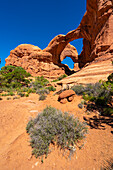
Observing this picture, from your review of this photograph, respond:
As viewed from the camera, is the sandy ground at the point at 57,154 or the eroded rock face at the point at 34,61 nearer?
the sandy ground at the point at 57,154

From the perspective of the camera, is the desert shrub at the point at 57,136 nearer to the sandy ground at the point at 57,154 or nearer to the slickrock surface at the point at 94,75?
the sandy ground at the point at 57,154

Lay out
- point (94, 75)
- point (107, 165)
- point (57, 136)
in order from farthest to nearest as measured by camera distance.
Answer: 1. point (94, 75)
2. point (57, 136)
3. point (107, 165)

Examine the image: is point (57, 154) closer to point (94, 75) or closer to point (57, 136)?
point (57, 136)

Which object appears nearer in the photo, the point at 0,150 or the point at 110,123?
the point at 0,150

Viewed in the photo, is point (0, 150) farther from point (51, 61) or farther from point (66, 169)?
point (51, 61)

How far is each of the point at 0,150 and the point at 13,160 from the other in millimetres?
592

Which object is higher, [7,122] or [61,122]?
[61,122]

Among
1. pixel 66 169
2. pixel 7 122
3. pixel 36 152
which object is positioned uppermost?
pixel 7 122

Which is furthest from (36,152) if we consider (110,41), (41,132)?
(110,41)

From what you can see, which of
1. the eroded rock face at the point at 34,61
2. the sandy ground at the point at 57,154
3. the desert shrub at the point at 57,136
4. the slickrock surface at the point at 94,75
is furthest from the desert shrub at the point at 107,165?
the eroded rock face at the point at 34,61

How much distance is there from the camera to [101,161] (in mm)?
1646

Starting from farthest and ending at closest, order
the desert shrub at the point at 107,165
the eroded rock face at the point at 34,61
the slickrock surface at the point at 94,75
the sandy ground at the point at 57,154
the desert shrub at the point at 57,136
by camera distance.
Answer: the eroded rock face at the point at 34,61 < the slickrock surface at the point at 94,75 < the desert shrub at the point at 57,136 < the sandy ground at the point at 57,154 < the desert shrub at the point at 107,165

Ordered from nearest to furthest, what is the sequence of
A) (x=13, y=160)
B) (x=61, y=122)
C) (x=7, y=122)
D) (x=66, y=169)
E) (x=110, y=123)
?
1. (x=66, y=169)
2. (x=13, y=160)
3. (x=61, y=122)
4. (x=110, y=123)
5. (x=7, y=122)

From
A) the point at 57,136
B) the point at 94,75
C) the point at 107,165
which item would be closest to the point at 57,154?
the point at 57,136
